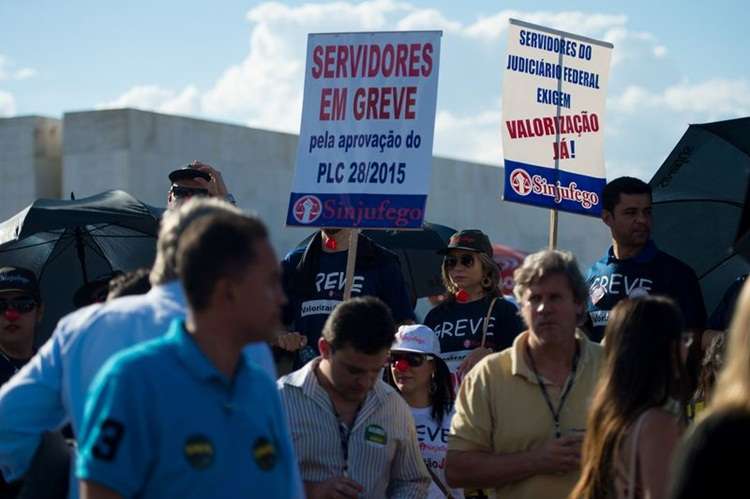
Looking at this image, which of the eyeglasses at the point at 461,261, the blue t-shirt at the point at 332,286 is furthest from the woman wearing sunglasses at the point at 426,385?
the eyeglasses at the point at 461,261

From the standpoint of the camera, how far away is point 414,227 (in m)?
7.71

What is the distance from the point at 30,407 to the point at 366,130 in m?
4.09

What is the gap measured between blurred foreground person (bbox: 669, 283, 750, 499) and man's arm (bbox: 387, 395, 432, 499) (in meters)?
2.96

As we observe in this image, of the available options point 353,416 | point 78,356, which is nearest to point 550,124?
point 353,416

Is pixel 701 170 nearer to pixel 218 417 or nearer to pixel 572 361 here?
pixel 572 361

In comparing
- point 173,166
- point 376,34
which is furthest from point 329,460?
point 173,166

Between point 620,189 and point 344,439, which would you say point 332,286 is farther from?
point 344,439

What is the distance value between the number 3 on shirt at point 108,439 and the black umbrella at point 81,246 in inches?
218

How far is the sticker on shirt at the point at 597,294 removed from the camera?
768cm

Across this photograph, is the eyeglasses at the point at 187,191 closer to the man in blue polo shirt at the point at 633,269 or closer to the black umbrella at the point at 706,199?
the man in blue polo shirt at the point at 633,269

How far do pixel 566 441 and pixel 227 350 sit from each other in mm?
2207

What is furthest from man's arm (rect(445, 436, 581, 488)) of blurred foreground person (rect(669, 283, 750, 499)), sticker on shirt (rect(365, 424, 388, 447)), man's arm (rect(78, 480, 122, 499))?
man's arm (rect(78, 480, 122, 499))

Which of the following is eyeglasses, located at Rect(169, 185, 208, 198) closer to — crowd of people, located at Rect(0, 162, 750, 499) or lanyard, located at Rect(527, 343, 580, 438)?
crowd of people, located at Rect(0, 162, 750, 499)

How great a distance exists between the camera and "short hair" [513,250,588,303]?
5.75 m
